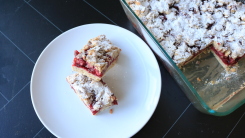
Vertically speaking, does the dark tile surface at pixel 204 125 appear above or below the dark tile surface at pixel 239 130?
above

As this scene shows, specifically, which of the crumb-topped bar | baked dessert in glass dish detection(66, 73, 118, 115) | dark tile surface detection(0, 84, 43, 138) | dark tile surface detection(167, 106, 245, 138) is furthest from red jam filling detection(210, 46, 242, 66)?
dark tile surface detection(0, 84, 43, 138)

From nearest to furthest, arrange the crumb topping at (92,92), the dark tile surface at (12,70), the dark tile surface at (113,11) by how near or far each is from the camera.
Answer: the crumb topping at (92,92), the dark tile surface at (12,70), the dark tile surface at (113,11)

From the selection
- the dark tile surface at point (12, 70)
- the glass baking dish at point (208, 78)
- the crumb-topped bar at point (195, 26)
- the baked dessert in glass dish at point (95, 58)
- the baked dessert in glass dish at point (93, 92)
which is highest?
the dark tile surface at point (12, 70)

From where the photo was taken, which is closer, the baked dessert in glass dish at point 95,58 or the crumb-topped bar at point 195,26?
the baked dessert in glass dish at point 95,58

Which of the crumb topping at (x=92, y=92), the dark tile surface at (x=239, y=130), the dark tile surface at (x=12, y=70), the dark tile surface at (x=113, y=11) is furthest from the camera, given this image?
the dark tile surface at (x=113, y=11)

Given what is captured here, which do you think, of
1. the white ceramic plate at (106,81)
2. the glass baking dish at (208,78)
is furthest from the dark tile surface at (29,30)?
the glass baking dish at (208,78)

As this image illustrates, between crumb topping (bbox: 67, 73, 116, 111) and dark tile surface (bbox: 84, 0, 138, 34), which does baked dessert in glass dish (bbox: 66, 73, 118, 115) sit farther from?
dark tile surface (bbox: 84, 0, 138, 34)

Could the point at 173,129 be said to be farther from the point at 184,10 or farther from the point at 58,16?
the point at 58,16

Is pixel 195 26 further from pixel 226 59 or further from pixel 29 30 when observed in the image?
pixel 29 30

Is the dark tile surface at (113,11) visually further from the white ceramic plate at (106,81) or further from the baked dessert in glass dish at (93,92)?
the baked dessert in glass dish at (93,92)
